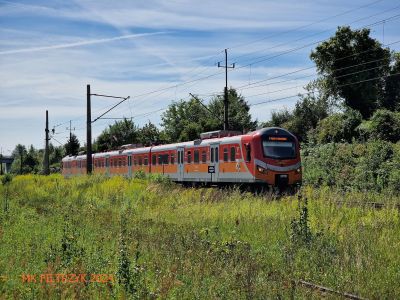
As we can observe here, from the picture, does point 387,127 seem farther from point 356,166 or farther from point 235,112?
point 235,112

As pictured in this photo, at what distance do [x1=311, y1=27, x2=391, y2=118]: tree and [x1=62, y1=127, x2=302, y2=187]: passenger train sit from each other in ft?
63.5

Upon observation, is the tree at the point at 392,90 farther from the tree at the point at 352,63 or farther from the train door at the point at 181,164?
the train door at the point at 181,164

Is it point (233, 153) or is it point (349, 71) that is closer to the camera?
point (233, 153)


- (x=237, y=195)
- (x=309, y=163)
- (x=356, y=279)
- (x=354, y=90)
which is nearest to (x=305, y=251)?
(x=356, y=279)

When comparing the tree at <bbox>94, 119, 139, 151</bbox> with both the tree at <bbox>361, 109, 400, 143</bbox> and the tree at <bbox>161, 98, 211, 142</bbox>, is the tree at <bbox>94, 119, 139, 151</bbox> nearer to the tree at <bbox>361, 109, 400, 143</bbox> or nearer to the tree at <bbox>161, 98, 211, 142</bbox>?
the tree at <bbox>161, 98, 211, 142</bbox>

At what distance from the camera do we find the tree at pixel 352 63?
43469 millimetres

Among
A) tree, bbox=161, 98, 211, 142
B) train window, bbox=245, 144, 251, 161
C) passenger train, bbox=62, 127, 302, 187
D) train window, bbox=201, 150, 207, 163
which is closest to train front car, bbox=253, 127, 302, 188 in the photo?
passenger train, bbox=62, 127, 302, 187

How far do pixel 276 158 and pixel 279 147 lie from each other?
0.61 metres

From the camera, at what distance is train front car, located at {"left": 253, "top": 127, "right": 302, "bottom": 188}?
2208 cm

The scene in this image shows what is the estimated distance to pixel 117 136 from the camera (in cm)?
7456

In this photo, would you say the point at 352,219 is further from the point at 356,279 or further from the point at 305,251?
the point at 356,279

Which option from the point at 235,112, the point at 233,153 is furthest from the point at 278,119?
the point at 233,153

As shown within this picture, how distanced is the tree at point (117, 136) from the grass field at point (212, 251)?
57.8 metres

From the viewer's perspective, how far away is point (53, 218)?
13617 millimetres
